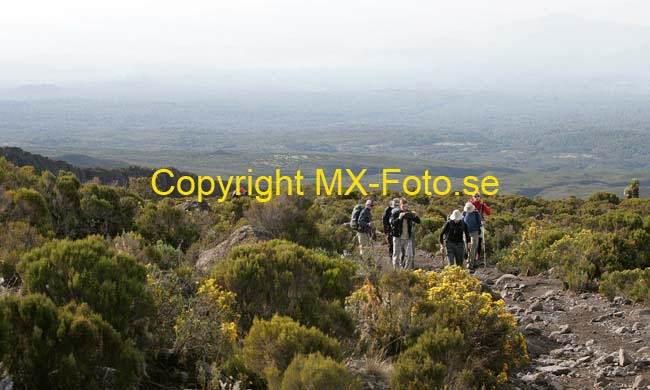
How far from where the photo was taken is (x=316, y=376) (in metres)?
4.13

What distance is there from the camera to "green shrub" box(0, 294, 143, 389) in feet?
13.5

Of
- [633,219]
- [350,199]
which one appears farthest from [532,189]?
[633,219]

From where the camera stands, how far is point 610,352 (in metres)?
7.79

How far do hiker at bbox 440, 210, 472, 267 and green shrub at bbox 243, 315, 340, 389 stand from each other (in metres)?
7.09

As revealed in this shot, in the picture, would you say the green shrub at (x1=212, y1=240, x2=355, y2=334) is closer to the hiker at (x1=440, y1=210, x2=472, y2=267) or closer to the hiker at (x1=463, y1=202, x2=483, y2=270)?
the hiker at (x1=440, y1=210, x2=472, y2=267)

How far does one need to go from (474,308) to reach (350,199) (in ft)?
75.8

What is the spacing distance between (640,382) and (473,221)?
6.41 metres

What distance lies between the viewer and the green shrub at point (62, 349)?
411cm

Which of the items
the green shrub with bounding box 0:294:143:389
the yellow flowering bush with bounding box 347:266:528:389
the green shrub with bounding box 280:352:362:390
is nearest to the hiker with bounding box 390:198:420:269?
the yellow flowering bush with bounding box 347:266:528:389

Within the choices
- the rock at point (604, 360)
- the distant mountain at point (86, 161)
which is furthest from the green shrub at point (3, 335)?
the distant mountain at point (86, 161)

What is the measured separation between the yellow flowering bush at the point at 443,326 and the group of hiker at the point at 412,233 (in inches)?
160

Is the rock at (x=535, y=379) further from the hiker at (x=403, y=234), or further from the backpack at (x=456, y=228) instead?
the hiker at (x=403, y=234)

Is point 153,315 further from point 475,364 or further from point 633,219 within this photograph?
point 633,219

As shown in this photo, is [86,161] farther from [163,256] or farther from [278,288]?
[278,288]
